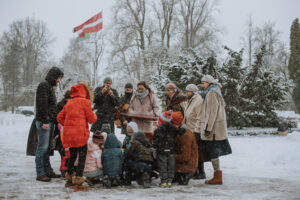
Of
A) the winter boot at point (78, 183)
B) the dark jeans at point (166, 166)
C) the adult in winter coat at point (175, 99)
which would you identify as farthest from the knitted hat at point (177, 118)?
the winter boot at point (78, 183)

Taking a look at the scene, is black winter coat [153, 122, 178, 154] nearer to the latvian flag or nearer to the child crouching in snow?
the child crouching in snow

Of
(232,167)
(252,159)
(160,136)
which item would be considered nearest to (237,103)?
(252,159)

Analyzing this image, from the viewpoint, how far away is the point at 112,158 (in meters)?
4.68

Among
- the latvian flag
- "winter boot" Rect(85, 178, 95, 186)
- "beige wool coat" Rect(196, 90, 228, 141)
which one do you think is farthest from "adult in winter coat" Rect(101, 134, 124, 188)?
the latvian flag

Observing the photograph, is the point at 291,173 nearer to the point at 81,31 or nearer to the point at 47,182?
the point at 47,182

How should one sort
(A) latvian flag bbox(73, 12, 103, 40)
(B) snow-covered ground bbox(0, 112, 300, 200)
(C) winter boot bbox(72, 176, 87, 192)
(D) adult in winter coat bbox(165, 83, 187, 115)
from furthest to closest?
(A) latvian flag bbox(73, 12, 103, 40), (D) adult in winter coat bbox(165, 83, 187, 115), (C) winter boot bbox(72, 176, 87, 192), (B) snow-covered ground bbox(0, 112, 300, 200)

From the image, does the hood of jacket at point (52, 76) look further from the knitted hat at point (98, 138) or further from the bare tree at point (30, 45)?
the bare tree at point (30, 45)

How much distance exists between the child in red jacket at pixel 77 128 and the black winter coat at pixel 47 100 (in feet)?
1.36

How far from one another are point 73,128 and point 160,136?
1.51m

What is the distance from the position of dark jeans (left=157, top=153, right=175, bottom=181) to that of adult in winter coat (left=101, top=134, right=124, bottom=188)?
2.19 ft

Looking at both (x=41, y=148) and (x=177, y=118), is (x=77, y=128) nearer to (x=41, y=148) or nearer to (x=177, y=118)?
(x=41, y=148)

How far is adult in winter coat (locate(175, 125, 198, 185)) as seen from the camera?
4930mm

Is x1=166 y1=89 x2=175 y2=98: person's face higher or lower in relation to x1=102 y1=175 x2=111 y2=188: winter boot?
higher

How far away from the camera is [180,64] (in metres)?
14.7
